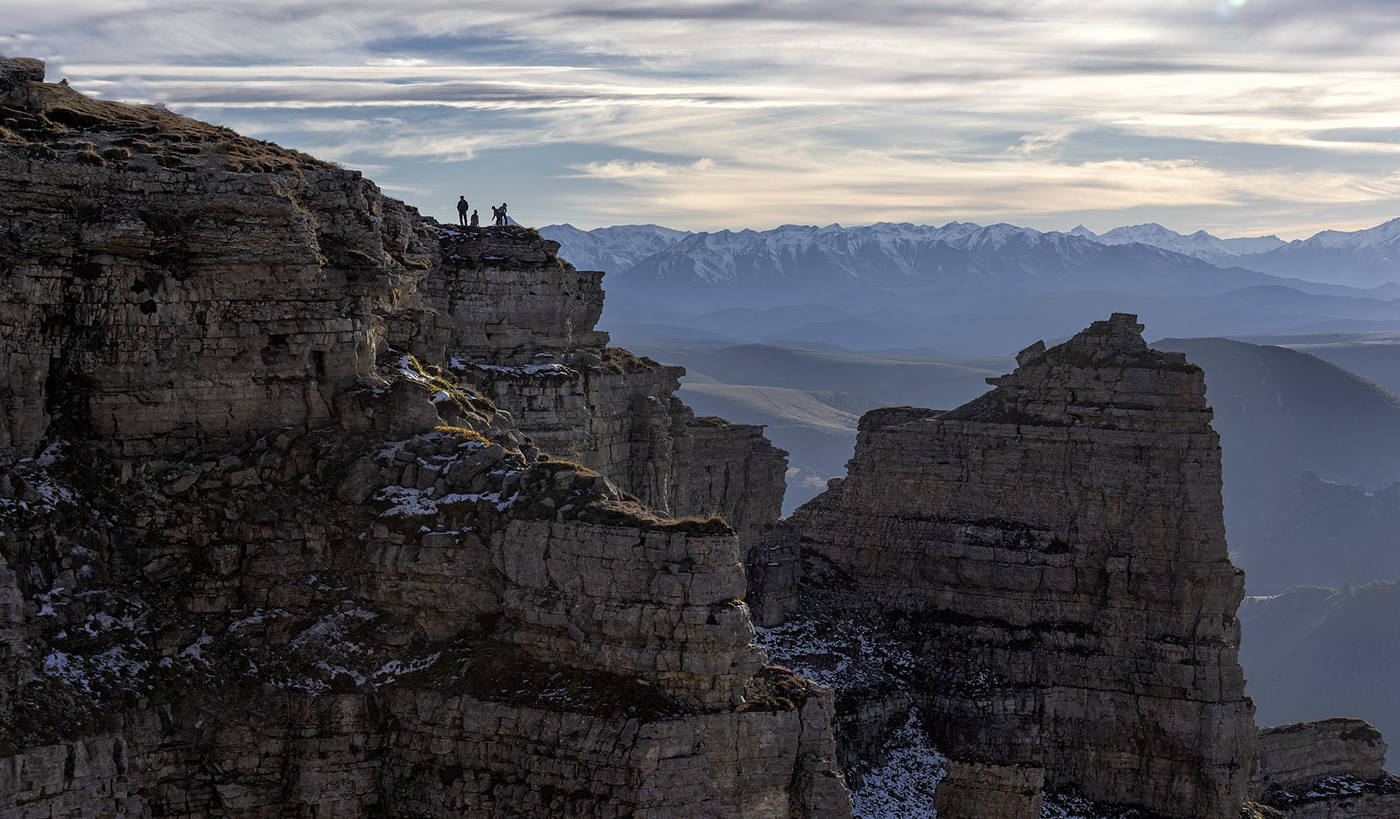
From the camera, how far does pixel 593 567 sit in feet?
128

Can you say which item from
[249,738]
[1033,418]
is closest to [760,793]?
[249,738]

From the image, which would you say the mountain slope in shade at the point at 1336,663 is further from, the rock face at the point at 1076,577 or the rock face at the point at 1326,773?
the rock face at the point at 1076,577

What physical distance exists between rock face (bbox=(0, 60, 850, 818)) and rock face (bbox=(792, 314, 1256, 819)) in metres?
30.3

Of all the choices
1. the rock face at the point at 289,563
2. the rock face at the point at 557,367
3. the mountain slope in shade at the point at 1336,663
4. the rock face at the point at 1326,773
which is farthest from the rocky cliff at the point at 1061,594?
the mountain slope in shade at the point at 1336,663

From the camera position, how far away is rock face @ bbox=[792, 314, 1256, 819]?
6762 centimetres

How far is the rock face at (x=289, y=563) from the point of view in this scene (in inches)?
1505

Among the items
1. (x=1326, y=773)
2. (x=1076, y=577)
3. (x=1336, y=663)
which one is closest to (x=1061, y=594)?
(x=1076, y=577)

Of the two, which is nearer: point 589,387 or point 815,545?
point 589,387

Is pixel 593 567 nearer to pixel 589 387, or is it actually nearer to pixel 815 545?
pixel 589 387

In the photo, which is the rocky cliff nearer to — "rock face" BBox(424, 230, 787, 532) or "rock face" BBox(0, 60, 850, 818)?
"rock face" BBox(424, 230, 787, 532)

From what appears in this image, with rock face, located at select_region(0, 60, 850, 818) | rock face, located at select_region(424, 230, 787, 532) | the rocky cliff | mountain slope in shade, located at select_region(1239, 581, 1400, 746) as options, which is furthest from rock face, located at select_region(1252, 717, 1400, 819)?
mountain slope in shade, located at select_region(1239, 581, 1400, 746)

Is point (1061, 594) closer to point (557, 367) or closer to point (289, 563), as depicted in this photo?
point (557, 367)

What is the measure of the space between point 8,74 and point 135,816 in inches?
799

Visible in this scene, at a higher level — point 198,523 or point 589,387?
point 589,387
